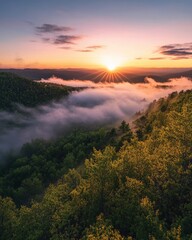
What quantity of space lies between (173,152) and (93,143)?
118 meters

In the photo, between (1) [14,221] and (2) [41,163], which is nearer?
(1) [14,221]

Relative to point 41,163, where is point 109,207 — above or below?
above

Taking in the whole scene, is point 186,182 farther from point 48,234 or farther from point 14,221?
point 14,221

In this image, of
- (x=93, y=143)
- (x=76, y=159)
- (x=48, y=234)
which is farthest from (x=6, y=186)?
(x=48, y=234)

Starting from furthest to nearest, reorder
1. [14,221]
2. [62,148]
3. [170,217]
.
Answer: [62,148] → [14,221] → [170,217]

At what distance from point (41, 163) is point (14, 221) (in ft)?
350

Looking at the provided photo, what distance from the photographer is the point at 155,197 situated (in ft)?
134

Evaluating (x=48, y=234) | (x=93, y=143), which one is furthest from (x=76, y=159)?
(x=48, y=234)

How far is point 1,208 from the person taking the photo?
211ft

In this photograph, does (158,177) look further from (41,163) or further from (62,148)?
(62,148)

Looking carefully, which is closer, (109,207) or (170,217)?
(170,217)

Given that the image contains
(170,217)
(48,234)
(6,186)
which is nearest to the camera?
(170,217)

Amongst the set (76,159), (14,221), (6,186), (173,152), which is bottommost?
(6,186)

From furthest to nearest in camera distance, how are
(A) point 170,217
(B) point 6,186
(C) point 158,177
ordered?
(B) point 6,186, (C) point 158,177, (A) point 170,217
